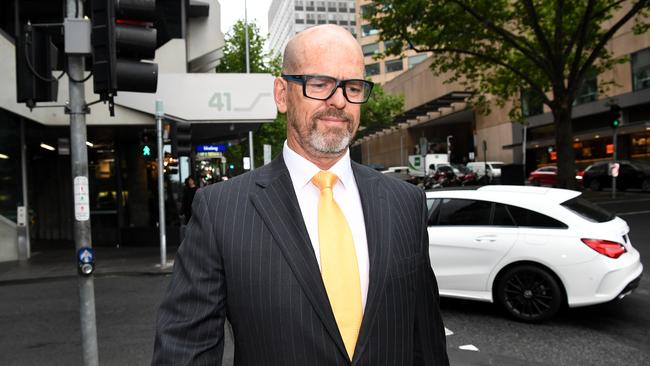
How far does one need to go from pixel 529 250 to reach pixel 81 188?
471 centimetres

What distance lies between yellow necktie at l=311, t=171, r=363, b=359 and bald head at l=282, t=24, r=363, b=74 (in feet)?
1.57

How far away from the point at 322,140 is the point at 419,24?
625 inches

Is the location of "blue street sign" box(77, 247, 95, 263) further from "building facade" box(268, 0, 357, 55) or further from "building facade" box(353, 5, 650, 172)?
"building facade" box(268, 0, 357, 55)

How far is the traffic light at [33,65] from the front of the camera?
174 inches

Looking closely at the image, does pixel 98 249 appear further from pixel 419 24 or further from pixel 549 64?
pixel 549 64

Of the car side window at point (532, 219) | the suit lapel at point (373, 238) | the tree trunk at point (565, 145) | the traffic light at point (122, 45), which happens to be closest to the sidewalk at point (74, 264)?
the traffic light at point (122, 45)

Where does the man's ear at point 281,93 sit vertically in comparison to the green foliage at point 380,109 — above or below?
below

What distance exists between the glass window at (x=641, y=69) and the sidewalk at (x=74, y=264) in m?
27.3

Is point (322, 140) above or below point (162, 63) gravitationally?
below

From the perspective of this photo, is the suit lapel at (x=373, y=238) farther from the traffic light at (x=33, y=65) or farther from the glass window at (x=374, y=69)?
the glass window at (x=374, y=69)

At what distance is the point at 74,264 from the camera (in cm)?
1184

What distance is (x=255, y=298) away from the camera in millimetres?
1542

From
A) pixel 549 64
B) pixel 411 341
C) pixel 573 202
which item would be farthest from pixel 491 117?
pixel 411 341

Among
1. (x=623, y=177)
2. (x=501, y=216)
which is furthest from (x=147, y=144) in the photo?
(x=623, y=177)
